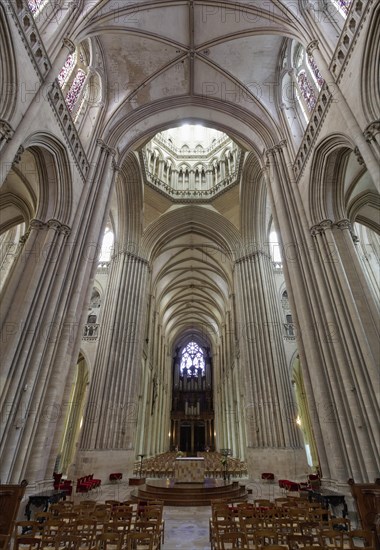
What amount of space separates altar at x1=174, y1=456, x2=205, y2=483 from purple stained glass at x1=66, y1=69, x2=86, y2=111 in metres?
13.4

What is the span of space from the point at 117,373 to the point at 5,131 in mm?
11904

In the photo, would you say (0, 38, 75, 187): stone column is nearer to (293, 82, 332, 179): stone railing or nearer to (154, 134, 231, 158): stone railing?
(293, 82, 332, 179): stone railing

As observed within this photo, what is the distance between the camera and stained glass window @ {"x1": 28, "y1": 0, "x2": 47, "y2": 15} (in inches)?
292

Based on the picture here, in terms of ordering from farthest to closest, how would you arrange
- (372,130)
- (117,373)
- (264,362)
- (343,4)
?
(264,362)
(117,373)
(343,4)
(372,130)

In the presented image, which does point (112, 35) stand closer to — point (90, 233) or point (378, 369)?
point (90, 233)

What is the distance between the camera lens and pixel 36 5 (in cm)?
761

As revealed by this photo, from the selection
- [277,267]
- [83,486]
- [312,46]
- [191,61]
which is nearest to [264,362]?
[277,267]

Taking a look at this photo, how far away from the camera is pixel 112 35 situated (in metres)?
11.5

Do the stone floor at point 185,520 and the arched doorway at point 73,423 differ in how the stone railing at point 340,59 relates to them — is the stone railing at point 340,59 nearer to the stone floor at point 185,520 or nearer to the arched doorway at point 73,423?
the stone floor at point 185,520

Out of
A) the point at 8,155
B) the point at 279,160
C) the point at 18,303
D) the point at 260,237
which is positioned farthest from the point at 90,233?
the point at 260,237

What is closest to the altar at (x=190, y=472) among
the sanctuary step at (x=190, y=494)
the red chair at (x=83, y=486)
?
the sanctuary step at (x=190, y=494)

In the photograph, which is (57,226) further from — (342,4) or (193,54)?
(342,4)

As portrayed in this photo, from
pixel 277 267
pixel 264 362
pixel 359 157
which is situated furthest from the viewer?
pixel 277 267

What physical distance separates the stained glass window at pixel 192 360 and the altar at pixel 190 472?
2768 centimetres
